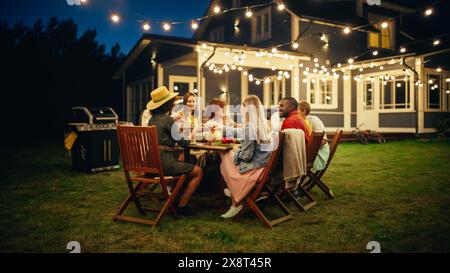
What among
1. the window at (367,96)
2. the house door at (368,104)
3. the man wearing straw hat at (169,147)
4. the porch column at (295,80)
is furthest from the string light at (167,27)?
the window at (367,96)

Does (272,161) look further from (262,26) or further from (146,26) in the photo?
(262,26)

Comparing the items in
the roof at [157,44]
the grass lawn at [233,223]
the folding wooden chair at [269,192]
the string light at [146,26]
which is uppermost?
the roof at [157,44]

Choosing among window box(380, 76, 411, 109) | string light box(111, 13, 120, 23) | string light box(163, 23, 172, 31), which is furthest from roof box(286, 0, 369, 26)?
string light box(111, 13, 120, 23)

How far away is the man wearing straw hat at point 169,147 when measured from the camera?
409 cm

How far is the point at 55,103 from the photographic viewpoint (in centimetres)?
1955

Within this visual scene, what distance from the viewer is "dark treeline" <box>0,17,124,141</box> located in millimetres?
18781

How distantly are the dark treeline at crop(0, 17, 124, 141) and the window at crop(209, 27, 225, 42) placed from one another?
5.93 metres

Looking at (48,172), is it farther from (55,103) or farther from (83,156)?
(55,103)

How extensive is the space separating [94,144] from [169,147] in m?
3.93

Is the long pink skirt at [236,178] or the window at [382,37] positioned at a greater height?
the window at [382,37]

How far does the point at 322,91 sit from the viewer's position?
15.5 meters

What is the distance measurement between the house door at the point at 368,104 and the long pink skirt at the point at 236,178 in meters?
13.0

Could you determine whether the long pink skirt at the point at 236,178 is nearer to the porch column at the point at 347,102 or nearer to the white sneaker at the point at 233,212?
the white sneaker at the point at 233,212

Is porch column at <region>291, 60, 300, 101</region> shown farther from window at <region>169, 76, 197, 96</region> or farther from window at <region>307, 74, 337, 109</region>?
window at <region>169, 76, 197, 96</region>
